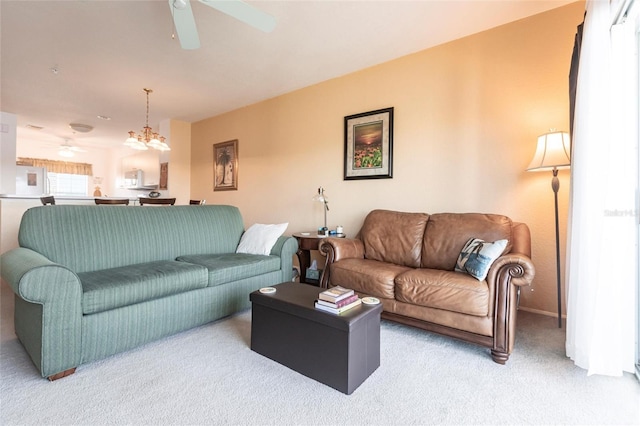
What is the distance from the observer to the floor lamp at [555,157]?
2.24 meters

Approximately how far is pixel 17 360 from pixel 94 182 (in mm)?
8961

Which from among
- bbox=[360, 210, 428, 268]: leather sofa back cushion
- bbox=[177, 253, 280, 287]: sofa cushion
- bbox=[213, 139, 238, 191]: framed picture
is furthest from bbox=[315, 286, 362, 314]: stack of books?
bbox=[213, 139, 238, 191]: framed picture

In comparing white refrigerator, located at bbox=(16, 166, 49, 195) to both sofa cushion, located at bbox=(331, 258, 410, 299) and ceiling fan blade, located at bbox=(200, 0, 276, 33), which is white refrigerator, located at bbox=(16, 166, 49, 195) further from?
sofa cushion, located at bbox=(331, 258, 410, 299)

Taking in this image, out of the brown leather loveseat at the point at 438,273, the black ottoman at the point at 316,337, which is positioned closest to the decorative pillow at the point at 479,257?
the brown leather loveseat at the point at 438,273

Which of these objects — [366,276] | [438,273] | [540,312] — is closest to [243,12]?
[366,276]

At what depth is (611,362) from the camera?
1.62m

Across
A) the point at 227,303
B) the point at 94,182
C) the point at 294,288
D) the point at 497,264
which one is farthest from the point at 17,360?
the point at 94,182

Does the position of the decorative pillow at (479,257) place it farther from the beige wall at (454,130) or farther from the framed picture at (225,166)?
the framed picture at (225,166)

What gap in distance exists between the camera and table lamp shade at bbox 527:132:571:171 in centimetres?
223

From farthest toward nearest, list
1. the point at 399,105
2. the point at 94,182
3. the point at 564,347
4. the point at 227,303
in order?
the point at 94,182 → the point at 399,105 → the point at 227,303 → the point at 564,347

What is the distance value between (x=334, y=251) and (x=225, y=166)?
11.2 ft

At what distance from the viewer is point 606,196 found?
166cm

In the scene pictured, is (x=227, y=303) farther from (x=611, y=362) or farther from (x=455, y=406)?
(x=611, y=362)

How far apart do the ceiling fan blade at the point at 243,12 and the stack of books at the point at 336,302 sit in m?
1.90
